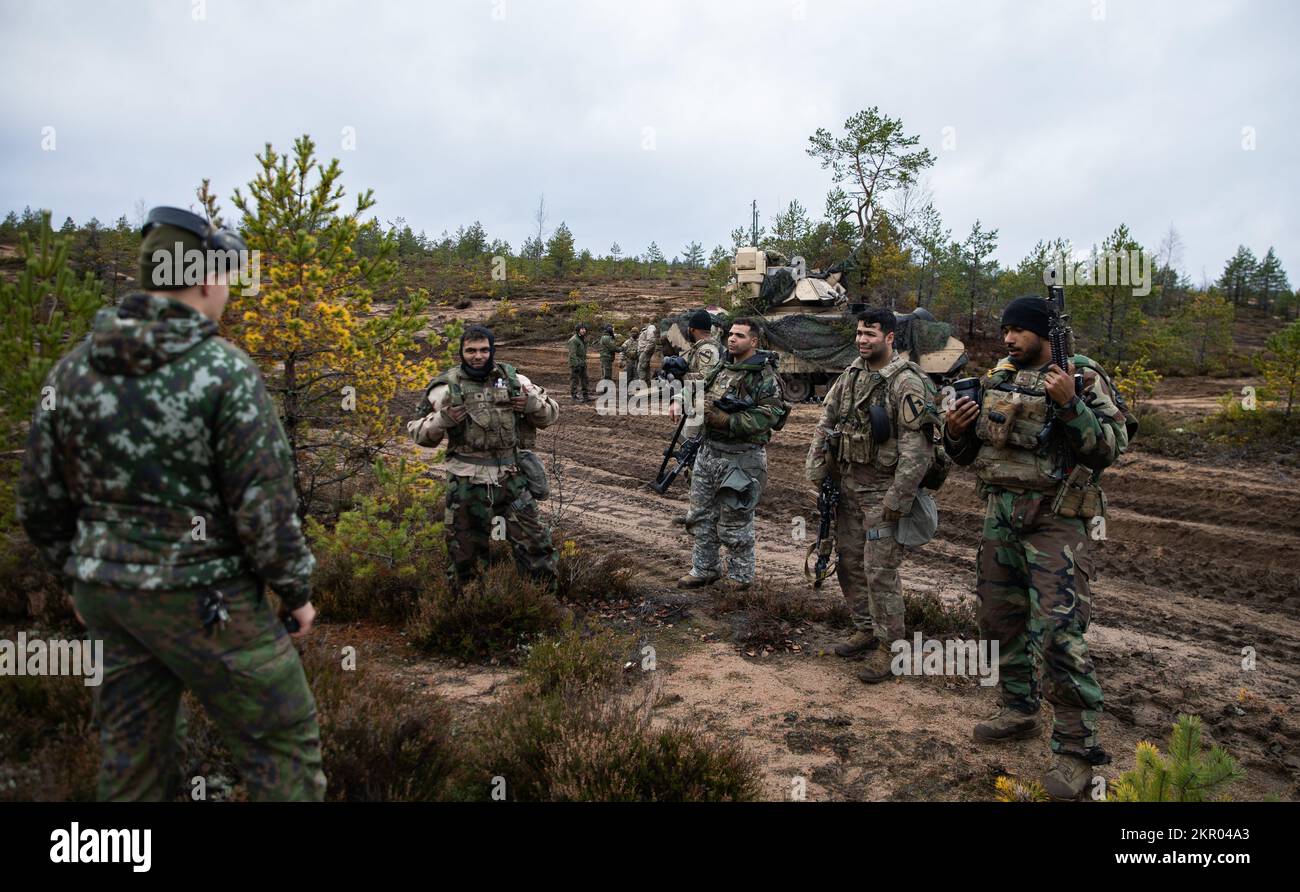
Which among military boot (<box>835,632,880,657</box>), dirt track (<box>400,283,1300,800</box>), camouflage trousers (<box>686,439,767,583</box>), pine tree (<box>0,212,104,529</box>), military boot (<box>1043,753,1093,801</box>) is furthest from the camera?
camouflage trousers (<box>686,439,767,583</box>)

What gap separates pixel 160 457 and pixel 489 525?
347 cm

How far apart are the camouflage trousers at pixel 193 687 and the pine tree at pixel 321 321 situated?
8.84ft

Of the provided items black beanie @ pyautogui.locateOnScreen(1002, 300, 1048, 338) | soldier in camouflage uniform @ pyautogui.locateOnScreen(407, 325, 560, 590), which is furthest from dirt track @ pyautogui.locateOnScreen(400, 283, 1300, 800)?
black beanie @ pyautogui.locateOnScreen(1002, 300, 1048, 338)

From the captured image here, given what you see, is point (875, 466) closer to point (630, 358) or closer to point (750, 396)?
point (750, 396)

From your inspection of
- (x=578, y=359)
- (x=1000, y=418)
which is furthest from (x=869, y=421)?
(x=578, y=359)

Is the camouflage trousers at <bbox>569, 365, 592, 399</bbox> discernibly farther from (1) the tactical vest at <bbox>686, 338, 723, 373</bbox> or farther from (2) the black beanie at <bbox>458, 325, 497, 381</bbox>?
(2) the black beanie at <bbox>458, 325, 497, 381</bbox>

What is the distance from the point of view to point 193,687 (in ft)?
7.40

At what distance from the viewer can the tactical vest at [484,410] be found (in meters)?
5.38

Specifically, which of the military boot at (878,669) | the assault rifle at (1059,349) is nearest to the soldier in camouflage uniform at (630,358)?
the military boot at (878,669)

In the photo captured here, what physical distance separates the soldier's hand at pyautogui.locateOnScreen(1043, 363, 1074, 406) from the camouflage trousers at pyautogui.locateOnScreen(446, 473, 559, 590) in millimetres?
3417

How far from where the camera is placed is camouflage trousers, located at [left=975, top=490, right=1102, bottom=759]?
147 inches

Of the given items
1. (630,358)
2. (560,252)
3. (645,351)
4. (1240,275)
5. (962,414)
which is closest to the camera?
(962,414)

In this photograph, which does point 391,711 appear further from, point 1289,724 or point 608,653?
point 1289,724

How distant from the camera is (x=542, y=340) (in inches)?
1125
